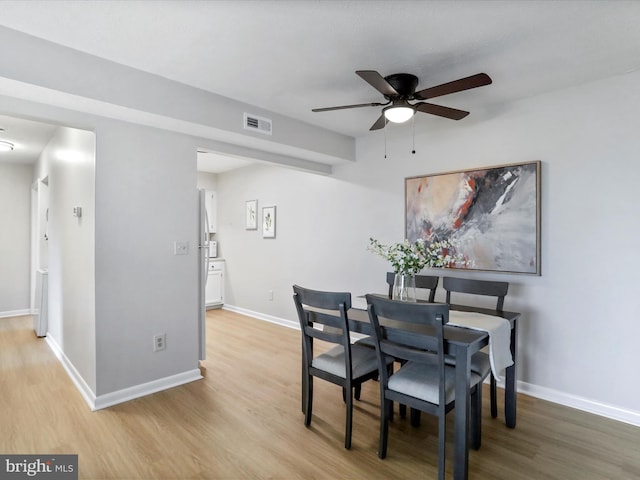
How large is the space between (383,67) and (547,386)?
2.86 meters

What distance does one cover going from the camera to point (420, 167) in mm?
3762

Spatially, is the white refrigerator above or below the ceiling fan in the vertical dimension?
below

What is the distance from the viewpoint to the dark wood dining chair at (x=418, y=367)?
1867 millimetres

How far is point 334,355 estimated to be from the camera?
2.49 meters

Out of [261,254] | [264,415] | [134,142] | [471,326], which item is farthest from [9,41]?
[261,254]

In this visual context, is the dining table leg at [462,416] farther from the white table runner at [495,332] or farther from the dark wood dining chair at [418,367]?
the white table runner at [495,332]

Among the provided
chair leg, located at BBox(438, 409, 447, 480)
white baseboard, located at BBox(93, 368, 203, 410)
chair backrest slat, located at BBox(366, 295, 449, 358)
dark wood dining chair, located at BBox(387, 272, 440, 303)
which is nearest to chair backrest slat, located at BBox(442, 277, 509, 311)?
dark wood dining chair, located at BBox(387, 272, 440, 303)

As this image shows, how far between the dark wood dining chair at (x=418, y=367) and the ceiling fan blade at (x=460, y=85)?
1.34 metres

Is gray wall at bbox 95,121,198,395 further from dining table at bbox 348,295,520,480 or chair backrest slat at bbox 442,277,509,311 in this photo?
chair backrest slat at bbox 442,277,509,311

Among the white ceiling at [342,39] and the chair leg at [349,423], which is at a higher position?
the white ceiling at [342,39]

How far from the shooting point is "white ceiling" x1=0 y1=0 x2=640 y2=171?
188cm

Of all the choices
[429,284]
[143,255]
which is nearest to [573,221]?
[429,284]

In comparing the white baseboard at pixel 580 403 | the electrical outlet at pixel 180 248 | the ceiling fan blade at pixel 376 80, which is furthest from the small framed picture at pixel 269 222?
the white baseboard at pixel 580 403

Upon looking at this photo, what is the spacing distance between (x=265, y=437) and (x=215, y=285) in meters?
4.20
